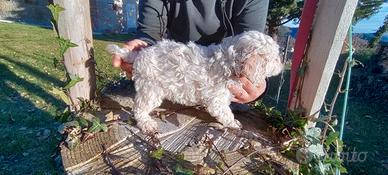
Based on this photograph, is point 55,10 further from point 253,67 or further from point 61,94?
point 253,67

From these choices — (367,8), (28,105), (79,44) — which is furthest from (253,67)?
(367,8)

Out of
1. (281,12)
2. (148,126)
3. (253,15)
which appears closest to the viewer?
(148,126)

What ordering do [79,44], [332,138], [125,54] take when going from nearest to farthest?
1. [332,138]
2. [79,44]
3. [125,54]

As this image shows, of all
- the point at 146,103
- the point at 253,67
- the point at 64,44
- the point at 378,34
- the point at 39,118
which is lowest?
the point at 39,118

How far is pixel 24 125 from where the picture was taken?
17.2ft

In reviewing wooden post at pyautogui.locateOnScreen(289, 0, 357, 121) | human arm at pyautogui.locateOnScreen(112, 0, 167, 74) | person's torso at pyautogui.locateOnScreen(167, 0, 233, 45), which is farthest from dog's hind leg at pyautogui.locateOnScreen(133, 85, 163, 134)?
wooden post at pyautogui.locateOnScreen(289, 0, 357, 121)

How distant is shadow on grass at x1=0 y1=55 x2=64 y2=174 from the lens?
4.24 m

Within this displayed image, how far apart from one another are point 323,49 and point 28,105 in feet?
18.4

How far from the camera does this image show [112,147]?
6.23ft

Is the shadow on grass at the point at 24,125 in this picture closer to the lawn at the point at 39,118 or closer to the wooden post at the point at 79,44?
the lawn at the point at 39,118

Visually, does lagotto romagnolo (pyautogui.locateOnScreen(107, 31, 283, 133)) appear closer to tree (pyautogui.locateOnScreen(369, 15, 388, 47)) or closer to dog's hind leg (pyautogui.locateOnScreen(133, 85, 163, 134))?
dog's hind leg (pyautogui.locateOnScreen(133, 85, 163, 134))

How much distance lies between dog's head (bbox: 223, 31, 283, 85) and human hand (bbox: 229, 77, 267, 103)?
0.16 feet

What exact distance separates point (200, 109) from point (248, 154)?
700mm

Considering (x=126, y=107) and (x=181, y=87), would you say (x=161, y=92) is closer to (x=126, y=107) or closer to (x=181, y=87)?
(x=181, y=87)
